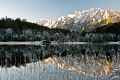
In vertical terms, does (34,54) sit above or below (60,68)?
above

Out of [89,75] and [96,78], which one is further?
[89,75]

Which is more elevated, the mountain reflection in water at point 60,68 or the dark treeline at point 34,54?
the mountain reflection in water at point 60,68

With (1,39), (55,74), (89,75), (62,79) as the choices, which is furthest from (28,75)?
(1,39)

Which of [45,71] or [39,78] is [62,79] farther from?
[45,71]

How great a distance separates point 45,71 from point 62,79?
15.8 ft

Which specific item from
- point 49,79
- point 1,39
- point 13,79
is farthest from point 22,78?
point 1,39

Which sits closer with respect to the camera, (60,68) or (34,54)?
(60,68)

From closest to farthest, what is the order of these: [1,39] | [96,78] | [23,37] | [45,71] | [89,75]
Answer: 1. [96,78]
2. [89,75]
3. [45,71]
4. [1,39]
5. [23,37]

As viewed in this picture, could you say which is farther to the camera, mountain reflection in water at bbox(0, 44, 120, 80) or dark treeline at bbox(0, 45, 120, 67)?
dark treeline at bbox(0, 45, 120, 67)

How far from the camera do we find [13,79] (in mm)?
21625

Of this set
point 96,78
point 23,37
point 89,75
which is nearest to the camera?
Result: point 96,78

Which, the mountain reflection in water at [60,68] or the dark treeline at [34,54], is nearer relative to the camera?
Result: the mountain reflection in water at [60,68]

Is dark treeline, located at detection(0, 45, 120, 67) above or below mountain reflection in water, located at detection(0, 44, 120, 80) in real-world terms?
below

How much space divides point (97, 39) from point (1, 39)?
96956 mm
